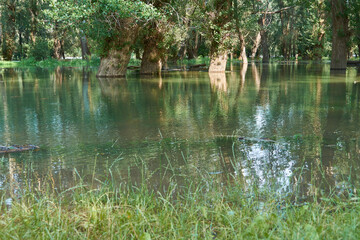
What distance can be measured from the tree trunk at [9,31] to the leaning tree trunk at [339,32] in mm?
36688

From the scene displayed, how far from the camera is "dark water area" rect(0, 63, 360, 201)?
14.2ft

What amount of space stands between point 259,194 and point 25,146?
11.7 ft

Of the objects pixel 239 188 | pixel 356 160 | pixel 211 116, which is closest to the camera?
pixel 239 188

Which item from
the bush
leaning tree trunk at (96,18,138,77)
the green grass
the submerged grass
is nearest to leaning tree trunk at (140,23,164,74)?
leaning tree trunk at (96,18,138,77)

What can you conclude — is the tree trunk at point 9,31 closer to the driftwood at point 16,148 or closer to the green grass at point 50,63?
the green grass at point 50,63

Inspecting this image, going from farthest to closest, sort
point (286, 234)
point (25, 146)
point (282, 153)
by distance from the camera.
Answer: point (25, 146) < point (282, 153) < point (286, 234)

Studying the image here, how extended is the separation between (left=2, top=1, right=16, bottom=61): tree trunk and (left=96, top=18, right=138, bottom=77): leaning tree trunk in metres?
30.9

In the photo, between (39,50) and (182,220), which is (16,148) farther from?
(39,50)

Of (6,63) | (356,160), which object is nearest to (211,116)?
(356,160)

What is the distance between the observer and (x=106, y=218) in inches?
121

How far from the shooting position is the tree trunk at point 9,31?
4808 cm

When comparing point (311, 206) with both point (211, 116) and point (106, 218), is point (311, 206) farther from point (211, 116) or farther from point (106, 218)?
point (211, 116)

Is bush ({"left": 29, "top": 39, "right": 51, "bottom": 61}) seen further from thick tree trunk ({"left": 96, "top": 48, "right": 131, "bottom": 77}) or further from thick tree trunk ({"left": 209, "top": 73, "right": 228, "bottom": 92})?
thick tree trunk ({"left": 209, "top": 73, "right": 228, "bottom": 92})

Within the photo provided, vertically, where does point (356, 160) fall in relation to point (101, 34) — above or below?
below
